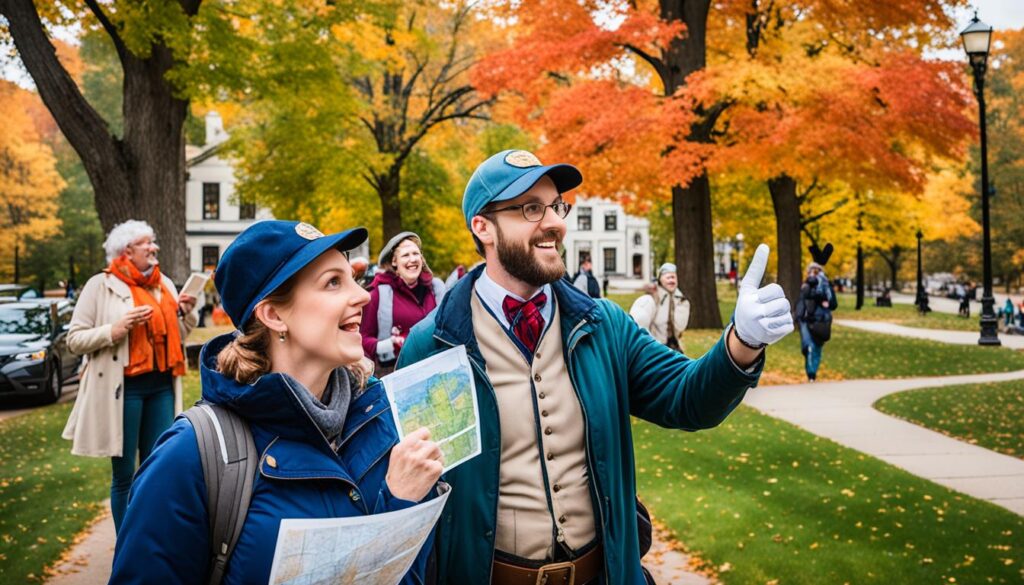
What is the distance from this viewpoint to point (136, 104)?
1269 centimetres

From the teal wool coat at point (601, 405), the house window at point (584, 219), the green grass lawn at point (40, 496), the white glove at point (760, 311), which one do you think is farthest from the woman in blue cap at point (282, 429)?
the house window at point (584, 219)

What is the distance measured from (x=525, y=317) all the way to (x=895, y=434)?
8686 mm

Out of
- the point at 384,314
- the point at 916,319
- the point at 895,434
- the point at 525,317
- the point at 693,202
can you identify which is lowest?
the point at 895,434

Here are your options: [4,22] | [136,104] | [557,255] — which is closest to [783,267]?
[136,104]

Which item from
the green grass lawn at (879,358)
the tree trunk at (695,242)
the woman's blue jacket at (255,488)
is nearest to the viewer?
the woman's blue jacket at (255,488)

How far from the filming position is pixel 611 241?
81.9 m

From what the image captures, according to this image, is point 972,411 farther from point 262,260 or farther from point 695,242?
point 262,260

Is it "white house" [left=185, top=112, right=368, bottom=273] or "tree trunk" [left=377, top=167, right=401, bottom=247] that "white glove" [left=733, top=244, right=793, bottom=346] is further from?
"white house" [left=185, top=112, right=368, bottom=273]

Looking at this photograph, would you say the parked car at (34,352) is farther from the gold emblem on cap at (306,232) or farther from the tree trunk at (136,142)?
the gold emblem on cap at (306,232)

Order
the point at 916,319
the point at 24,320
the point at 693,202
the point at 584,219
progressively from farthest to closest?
the point at 584,219 < the point at 916,319 < the point at 693,202 < the point at 24,320

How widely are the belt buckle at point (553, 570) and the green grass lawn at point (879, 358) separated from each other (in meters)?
12.5

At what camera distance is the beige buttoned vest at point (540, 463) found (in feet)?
8.21

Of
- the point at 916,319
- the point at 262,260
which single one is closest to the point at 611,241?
the point at 916,319

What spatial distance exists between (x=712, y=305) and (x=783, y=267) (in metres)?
2.80
